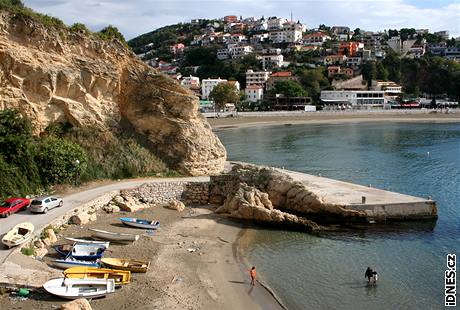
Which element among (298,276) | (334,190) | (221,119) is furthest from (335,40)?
(298,276)

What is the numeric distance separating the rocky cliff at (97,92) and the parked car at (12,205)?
6.64 meters

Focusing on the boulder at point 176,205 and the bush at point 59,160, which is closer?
the bush at point 59,160

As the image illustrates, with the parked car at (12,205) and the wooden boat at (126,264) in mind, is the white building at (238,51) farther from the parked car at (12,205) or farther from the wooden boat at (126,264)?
the wooden boat at (126,264)

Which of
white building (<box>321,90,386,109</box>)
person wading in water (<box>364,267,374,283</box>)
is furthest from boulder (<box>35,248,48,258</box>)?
white building (<box>321,90,386,109</box>)

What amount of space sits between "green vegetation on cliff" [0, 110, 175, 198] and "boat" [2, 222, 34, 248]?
5815 millimetres

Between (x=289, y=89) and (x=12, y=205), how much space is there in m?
106

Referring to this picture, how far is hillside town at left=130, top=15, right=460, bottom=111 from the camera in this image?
413 feet

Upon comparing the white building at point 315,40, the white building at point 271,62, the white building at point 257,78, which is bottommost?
the white building at point 257,78

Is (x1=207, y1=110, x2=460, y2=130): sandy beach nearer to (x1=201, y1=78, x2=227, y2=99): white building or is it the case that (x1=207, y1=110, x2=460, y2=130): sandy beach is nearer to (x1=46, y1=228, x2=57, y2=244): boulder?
(x1=201, y1=78, x2=227, y2=99): white building

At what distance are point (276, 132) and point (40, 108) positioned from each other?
2352 inches

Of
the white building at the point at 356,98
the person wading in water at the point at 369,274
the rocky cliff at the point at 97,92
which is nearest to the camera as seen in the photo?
the person wading in water at the point at 369,274

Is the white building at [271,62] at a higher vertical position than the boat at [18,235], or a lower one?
higher

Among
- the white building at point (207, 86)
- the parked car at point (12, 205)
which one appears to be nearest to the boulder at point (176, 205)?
the parked car at point (12, 205)

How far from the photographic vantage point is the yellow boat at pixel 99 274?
650 inches
